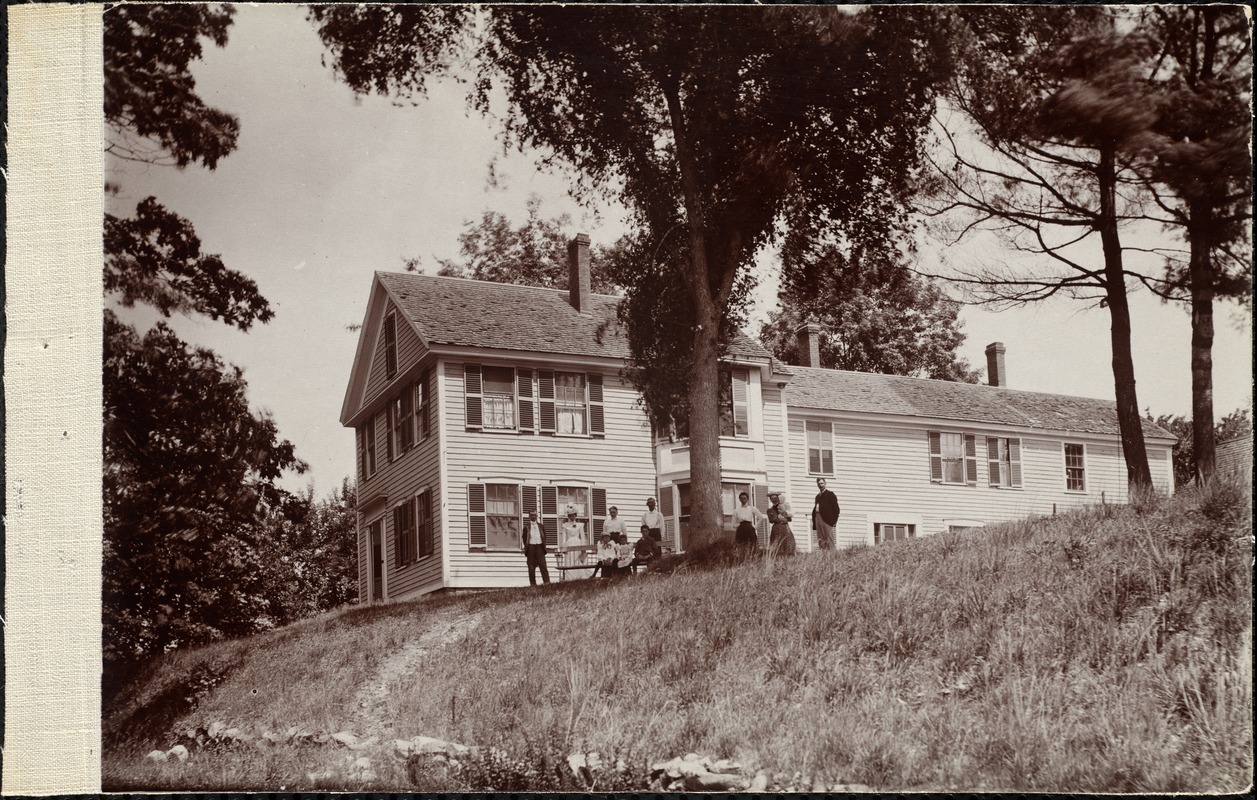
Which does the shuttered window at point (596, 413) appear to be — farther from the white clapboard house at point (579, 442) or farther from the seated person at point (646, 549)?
the seated person at point (646, 549)

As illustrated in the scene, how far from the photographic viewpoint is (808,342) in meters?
5.79

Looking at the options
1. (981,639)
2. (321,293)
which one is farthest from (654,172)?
(981,639)

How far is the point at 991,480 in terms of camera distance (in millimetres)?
5969

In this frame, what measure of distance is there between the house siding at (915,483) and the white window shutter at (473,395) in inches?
61.7

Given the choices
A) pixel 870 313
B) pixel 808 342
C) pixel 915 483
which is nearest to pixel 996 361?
pixel 870 313

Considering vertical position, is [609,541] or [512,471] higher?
[512,471]

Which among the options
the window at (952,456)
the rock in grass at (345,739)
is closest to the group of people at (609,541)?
the rock in grass at (345,739)

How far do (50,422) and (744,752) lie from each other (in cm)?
292

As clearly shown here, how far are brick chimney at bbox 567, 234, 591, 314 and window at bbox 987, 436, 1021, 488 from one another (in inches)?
90.6

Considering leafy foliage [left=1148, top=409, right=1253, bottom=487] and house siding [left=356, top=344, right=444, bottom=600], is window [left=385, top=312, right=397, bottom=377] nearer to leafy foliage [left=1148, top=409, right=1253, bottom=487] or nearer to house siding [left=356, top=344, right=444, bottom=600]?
house siding [left=356, top=344, right=444, bottom=600]

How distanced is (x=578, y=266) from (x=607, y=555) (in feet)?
4.17

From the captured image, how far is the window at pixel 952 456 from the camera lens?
19.7 ft

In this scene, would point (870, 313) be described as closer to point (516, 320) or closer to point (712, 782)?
point (516, 320)

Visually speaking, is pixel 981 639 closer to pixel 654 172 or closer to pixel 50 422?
pixel 654 172
